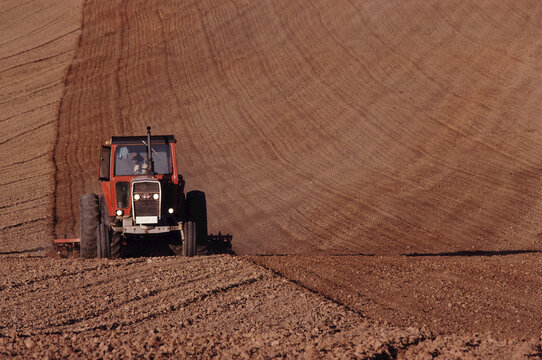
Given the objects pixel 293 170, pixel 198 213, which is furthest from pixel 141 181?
pixel 293 170

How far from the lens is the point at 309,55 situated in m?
34.0

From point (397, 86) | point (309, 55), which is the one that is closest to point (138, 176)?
point (397, 86)

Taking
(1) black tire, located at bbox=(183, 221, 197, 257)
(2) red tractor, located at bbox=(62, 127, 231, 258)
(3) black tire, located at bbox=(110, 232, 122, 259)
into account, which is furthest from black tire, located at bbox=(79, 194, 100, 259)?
(1) black tire, located at bbox=(183, 221, 197, 257)

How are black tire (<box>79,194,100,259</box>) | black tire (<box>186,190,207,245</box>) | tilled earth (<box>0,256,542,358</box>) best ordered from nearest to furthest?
1. tilled earth (<box>0,256,542,358</box>)
2. black tire (<box>79,194,100,259</box>)
3. black tire (<box>186,190,207,245</box>)

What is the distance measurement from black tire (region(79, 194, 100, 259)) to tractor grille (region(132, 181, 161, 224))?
80 centimetres

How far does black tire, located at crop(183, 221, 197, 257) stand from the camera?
13922 millimetres

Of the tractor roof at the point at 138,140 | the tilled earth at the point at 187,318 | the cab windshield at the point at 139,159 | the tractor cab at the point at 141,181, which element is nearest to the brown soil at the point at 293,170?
the tilled earth at the point at 187,318

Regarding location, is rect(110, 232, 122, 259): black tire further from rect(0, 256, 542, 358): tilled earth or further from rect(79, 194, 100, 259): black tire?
rect(0, 256, 542, 358): tilled earth

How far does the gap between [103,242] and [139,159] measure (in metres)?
1.72

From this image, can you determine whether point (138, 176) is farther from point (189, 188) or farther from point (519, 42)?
point (519, 42)

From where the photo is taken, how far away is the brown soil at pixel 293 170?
9.81 metres

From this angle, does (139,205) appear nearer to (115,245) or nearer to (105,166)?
(115,245)

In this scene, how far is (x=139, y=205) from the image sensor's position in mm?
14109

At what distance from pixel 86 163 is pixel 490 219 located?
12179 mm
